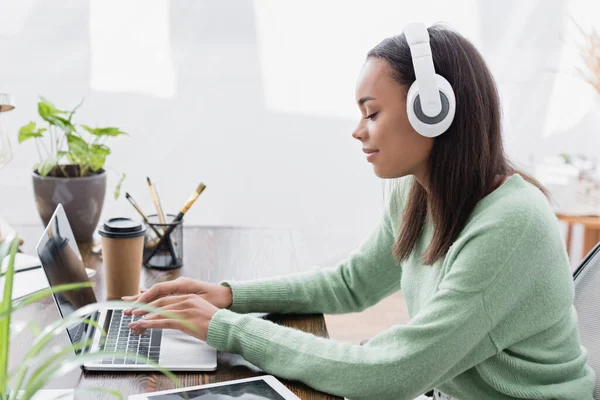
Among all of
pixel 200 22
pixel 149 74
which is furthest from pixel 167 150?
pixel 200 22

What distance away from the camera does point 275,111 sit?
2.88 m

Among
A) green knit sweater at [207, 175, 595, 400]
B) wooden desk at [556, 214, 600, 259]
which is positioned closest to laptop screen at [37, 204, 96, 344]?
green knit sweater at [207, 175, 595, 400]

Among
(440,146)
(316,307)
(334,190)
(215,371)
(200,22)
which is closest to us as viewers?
(215,371)

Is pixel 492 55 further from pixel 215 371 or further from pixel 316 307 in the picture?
pixel 215 371

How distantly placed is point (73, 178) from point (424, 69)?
821 millimetres

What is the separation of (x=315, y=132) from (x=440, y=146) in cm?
175

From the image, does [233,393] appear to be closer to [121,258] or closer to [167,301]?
[167,301]

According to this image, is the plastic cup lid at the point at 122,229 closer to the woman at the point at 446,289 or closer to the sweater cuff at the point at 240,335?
the woman at the point at 446,289

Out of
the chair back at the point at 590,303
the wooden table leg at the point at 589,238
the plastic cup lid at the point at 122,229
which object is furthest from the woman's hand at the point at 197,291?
the wooden table leg at the point at 589,238

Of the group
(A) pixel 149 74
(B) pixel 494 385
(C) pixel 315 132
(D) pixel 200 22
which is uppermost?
(D) pixel 200 22

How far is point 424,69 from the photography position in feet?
3.70

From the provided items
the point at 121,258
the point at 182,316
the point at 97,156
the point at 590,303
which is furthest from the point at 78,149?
the point at 590,303

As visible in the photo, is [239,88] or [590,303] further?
[239,88]

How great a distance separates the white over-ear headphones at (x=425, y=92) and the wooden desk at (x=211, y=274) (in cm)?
36
